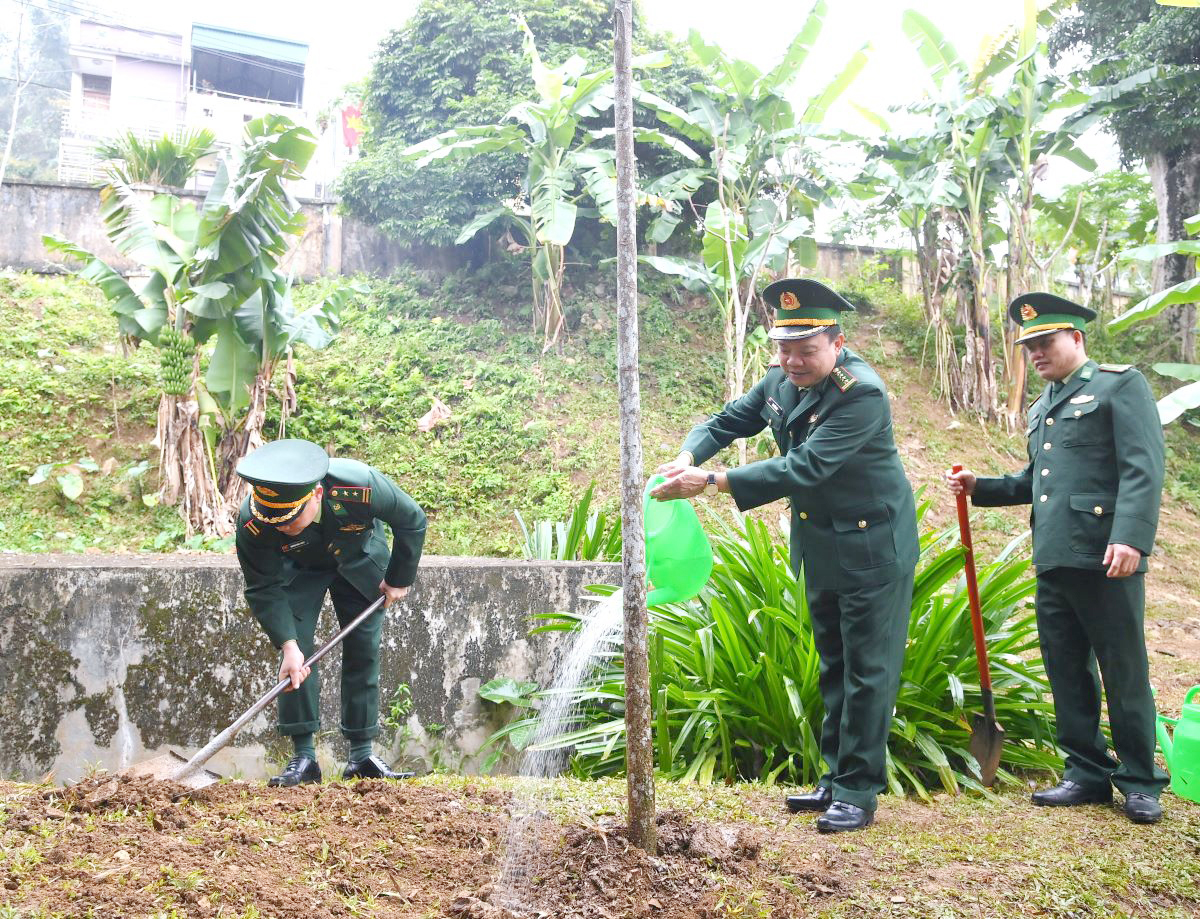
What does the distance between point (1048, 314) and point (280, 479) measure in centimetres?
277

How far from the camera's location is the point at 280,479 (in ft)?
10.8

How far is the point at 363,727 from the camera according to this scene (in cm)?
406

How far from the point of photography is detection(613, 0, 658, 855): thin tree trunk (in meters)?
2.60

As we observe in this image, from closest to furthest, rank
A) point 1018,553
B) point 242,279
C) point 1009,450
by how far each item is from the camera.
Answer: point 1018,553 → point 242,279 → point 1009,450

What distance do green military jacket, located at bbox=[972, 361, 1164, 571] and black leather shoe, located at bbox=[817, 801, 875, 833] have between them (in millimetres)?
1101

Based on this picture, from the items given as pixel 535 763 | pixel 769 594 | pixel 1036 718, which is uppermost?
pixel 769 594

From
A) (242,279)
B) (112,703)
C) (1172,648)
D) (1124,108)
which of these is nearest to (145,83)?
(242,279)

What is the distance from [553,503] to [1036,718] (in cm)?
572

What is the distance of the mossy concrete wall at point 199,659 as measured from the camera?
4262 mm

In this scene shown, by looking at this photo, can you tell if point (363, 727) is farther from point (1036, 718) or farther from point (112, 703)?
point (1036, 718)

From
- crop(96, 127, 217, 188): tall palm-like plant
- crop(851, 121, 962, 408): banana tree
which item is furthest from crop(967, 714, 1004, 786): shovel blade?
crop(96, 127, 217, 188): tall palm-like plant

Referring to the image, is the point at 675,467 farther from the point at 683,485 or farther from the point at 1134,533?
the point at 1134,533

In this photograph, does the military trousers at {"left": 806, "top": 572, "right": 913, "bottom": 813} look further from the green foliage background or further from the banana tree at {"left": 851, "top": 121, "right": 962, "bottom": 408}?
the green foliage background

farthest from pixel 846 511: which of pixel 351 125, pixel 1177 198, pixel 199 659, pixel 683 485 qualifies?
pixel 351 125
